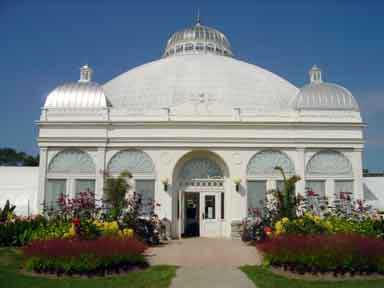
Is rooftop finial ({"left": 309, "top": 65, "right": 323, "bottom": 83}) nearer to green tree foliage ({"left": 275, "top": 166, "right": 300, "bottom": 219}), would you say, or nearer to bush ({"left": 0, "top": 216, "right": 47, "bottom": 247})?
green tree foliage ({"left": 275, "top": 166, "right": 300, "bottom": 219})

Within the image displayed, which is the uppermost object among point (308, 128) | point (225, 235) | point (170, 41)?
point (170, 41)

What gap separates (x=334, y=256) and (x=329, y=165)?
11610 millimetres

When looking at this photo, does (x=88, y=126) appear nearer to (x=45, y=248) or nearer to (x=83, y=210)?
(x=83, y=210)

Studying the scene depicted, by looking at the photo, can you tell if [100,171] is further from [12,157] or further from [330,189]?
[12,157]

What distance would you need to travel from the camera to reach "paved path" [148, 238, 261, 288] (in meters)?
10.1

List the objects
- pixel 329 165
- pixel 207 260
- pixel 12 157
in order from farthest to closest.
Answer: pixel 12 157 < pixel 329 165 < pixel 207 260

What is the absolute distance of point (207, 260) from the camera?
45.6ft

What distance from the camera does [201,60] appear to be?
2802cm

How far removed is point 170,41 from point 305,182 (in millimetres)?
18339

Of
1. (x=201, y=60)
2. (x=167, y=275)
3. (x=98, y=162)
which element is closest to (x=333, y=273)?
(x=167, y=275)

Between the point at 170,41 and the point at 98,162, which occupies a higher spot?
the point at 170,41

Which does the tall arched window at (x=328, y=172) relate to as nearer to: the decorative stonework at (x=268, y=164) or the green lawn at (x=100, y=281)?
the decorative stonework at (x=268, y=164)

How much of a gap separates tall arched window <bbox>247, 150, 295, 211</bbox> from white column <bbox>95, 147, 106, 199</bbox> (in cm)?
781

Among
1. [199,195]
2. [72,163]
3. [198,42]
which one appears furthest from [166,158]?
[198,42]
